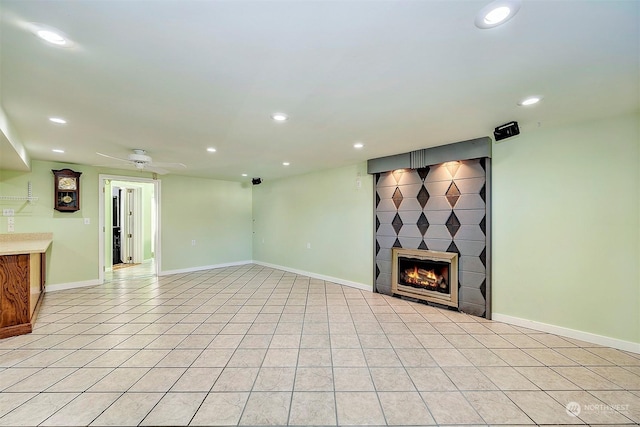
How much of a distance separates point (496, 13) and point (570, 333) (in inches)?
132

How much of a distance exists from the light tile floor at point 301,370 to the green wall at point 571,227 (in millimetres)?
353

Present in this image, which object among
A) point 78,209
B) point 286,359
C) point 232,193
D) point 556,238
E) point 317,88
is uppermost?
point 317,88

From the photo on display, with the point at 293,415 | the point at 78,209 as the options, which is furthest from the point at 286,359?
the point at 78,209

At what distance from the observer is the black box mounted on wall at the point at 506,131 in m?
2.82

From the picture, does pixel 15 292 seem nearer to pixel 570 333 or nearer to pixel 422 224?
pixel 422 224

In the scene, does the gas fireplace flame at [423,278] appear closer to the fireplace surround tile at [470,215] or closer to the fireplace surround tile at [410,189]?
the fireplace surround tile at [470,215]

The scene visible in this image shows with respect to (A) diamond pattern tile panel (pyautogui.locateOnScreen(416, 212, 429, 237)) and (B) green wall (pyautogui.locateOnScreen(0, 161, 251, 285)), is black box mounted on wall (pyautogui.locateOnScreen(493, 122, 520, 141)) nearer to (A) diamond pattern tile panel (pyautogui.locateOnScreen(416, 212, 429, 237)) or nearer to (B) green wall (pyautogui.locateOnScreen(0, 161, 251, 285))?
(A) diamond pattern tile panel (pyautogui.locateOnScreen(416, 212, 429, 237))

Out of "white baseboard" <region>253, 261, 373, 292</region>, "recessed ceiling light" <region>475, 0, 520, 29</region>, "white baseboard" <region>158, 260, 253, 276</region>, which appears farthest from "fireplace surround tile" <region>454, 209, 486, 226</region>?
"white baseboard" <region>158, 260, 253, 276</region>

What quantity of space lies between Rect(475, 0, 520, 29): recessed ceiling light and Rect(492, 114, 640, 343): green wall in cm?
231

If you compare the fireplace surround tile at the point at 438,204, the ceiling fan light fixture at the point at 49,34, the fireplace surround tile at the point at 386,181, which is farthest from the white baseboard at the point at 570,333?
the ceiling fan light fixture at the point at 49,34

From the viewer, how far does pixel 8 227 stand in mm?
4203

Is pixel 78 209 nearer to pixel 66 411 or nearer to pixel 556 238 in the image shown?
pixel 66 411

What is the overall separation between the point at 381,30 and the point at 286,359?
8.65 ft

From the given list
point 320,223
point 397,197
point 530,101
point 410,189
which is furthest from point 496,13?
point 320,223
